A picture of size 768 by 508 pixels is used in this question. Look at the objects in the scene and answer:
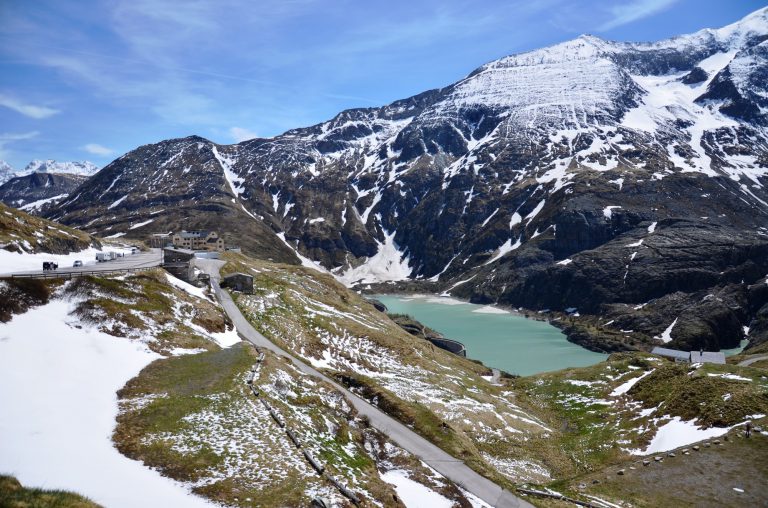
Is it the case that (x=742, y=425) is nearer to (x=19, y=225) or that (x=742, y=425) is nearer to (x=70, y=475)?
(x=70, y=475)

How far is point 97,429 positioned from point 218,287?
42448 mm

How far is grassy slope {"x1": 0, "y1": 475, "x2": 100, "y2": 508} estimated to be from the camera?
42.4 feet

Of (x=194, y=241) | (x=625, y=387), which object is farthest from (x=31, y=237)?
(x=625, y=387)

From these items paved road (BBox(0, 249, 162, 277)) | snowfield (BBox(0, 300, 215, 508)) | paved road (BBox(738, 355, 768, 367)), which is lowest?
paved road (BBox(738, 355, 768, 367))

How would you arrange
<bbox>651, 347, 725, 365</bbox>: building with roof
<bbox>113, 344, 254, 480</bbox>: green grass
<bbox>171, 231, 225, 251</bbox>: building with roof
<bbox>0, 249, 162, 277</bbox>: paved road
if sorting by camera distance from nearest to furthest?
<bbox>113, 344, 254, 480</bbox>: green grass, <bbox>0, 249, 162, 277</bbox>: paved road, <bbox>651, 347, 725, 365</bbox>: building with roof, <bbox>171, 231, 225, 251</bbox>: building with roof

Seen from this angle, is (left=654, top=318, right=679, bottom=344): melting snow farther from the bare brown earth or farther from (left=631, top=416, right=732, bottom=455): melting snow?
the bare brown earth

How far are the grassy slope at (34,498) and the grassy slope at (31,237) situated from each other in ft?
173

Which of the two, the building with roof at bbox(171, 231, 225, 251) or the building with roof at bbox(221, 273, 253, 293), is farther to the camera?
the building with roof at bbox(171, 231, 225, 251)

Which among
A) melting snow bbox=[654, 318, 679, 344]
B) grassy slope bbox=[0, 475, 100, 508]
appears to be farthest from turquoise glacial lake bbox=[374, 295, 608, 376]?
grassy slope bbox=[0, 475, 100, 508]

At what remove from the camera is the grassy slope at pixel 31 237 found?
57.6 meters

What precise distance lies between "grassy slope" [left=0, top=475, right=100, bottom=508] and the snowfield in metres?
2.49

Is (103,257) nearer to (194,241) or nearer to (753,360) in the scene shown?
(194,241)

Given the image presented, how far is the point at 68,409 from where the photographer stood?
79.2ft

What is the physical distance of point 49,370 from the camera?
2738 centimetres
